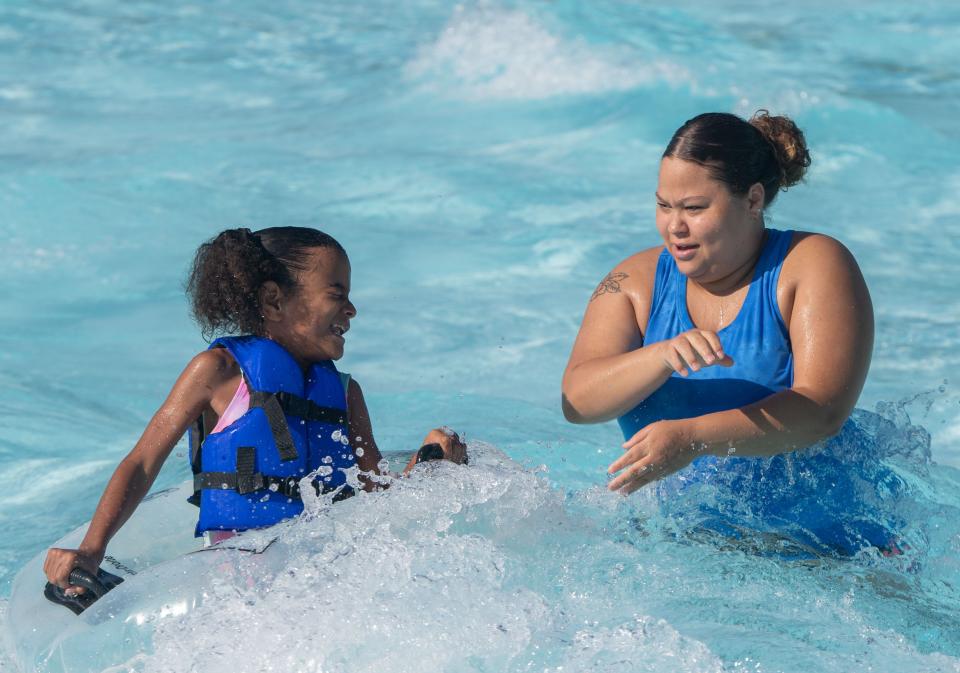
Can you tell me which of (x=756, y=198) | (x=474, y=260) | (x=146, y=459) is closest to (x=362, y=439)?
(x=146, y=459)

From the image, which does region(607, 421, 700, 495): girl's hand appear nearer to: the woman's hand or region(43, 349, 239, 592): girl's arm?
the woman's hand

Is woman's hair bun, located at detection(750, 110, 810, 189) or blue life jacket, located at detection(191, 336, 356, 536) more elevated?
woman's hair bun, located at detection(750, 110, 810, 189)

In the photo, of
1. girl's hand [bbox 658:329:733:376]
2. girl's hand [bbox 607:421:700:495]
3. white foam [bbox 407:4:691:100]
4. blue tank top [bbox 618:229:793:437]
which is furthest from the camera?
white foam [bbox 407:4:691:100]

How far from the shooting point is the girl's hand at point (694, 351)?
327 centimetres

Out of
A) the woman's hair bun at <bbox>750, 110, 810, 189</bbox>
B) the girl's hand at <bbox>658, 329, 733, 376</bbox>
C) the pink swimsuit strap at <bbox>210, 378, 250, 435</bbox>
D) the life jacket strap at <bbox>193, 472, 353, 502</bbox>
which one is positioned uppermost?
the woman's hair bun at <bbox>750, 110, 810, 189</bbox>

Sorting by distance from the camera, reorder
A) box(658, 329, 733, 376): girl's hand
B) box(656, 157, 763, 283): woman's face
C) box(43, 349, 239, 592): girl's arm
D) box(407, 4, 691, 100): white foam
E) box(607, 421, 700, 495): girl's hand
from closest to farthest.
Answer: box(658, 329, 733, 376): girl's hand
box(607, 421, 700, 495): girl's hand
box(43, 349, 239, 592): girl's arm
box(656, 157, 763, 283): woman's face
box(407, 4, 691, 100): white foam

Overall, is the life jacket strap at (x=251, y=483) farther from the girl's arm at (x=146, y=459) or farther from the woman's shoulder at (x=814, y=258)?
the woman's shoulder at (x=814, y=258)

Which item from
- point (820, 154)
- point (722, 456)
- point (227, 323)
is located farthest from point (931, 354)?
point (227, 323)

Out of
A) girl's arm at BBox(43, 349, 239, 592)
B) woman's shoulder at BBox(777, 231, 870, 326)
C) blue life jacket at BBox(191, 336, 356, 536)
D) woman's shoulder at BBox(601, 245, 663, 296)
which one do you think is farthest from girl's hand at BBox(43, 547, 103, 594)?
woman's shoulder at BBox(777, 231, 870, 326)

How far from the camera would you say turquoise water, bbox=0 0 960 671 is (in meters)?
3.41

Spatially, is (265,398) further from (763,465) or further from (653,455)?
(763,465)

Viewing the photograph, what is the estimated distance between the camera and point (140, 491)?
3.59 metres

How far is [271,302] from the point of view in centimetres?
386

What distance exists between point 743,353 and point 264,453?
142 cm
